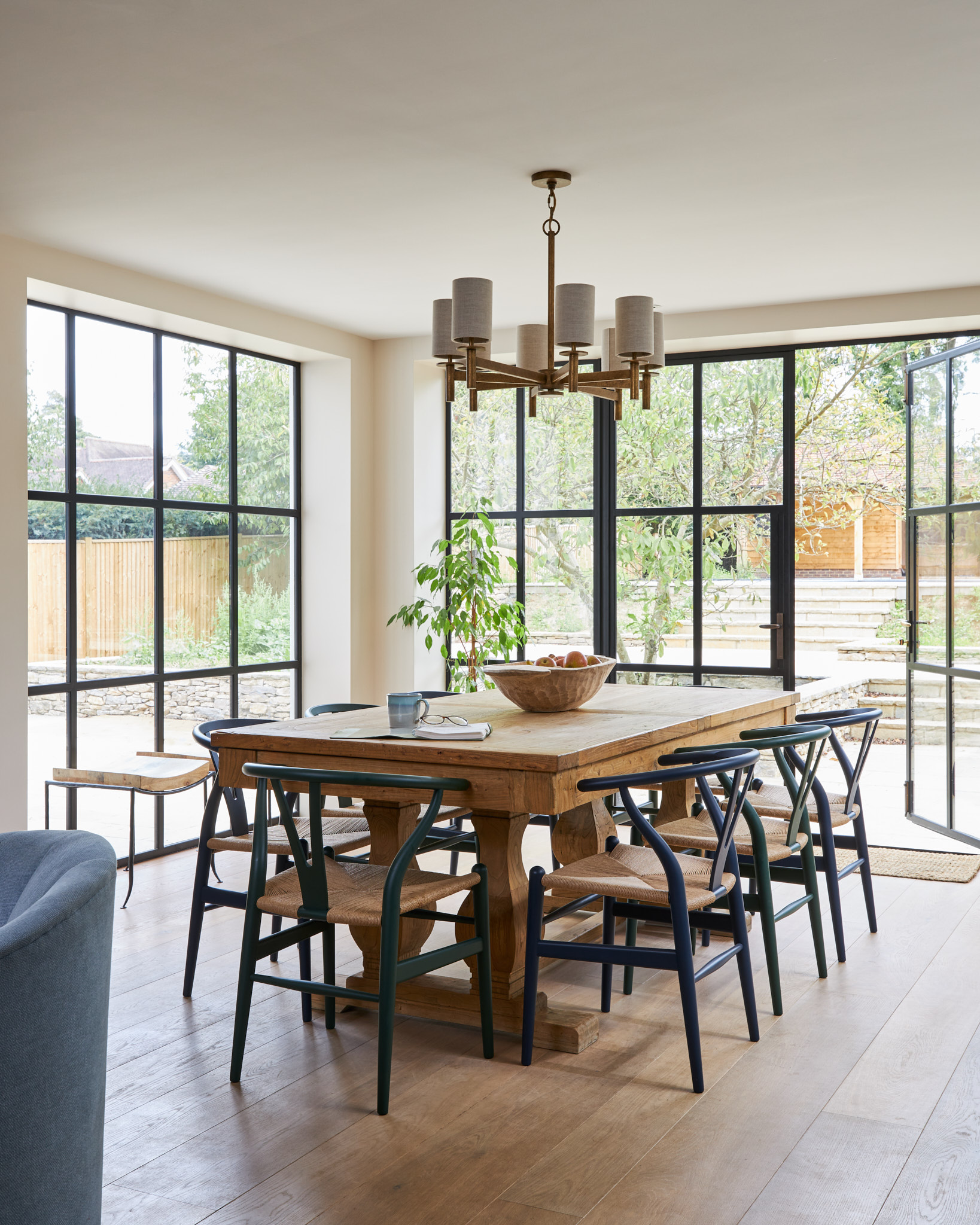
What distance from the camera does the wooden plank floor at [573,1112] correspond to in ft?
7.36

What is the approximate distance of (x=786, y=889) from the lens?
4832 mm

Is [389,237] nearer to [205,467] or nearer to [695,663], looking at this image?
[205,467]

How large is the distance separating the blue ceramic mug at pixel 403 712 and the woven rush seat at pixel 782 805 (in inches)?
46.7

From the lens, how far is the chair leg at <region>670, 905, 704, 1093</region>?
2752mm

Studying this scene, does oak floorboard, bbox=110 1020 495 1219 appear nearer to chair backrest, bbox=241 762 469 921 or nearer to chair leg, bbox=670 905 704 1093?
chair backrest, bbox=241 762 469 921

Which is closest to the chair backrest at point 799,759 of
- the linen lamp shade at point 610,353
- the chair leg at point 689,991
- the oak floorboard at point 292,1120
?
the chair leg at point 689,991

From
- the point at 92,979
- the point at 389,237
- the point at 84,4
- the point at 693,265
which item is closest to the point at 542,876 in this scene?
the point at 92,979

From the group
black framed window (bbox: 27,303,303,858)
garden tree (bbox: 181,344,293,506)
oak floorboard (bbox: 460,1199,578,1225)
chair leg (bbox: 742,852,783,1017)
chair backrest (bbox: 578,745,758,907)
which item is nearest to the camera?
oak floorboard (bbox: 460,1199,578,1225)

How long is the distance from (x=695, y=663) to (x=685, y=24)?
384cm

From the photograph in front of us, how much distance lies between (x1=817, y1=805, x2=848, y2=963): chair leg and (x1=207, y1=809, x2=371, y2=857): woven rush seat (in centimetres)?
143

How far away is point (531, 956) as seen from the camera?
2932mm

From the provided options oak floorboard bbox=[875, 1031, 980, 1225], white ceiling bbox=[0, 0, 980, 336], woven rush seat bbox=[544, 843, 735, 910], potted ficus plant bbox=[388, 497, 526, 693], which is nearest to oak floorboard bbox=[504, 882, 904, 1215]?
woven rush seat bbox=[544, 843, 735, 910]

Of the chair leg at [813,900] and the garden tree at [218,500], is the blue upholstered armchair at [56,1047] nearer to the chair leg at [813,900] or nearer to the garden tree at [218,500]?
the chair leg at [813,900]

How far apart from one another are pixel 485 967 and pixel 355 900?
16.9 inches
